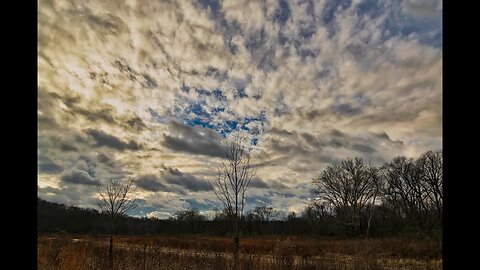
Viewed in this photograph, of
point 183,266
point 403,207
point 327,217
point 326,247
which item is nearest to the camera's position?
point 183,266

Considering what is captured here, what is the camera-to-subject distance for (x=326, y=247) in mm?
21703

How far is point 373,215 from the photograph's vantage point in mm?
38594
